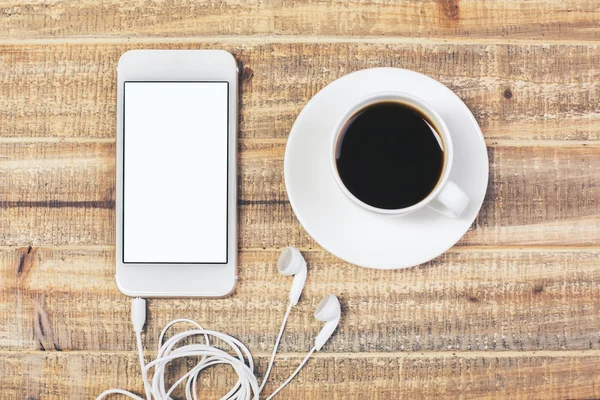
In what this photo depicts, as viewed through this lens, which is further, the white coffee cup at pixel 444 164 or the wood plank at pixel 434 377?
the wood plank at pixel 434 377

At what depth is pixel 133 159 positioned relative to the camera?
2.11 ft

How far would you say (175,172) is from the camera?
643mm

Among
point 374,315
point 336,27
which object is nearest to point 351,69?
point 336,27

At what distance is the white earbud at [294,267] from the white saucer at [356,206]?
0.05m

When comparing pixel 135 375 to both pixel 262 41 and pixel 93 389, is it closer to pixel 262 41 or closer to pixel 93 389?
pixel 93 389

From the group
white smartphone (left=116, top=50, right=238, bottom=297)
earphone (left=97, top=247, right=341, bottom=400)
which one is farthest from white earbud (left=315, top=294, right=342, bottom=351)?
white smartphone (left=116, top=50, right=238, bottom=297)

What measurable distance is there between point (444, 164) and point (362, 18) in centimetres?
23

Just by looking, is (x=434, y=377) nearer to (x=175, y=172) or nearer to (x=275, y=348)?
(x=275, y=348)

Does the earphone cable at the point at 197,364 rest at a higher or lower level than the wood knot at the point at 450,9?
lower

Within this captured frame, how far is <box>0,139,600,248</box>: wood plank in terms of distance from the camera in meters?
0.66

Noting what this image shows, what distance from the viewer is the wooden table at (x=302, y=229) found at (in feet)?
2.15

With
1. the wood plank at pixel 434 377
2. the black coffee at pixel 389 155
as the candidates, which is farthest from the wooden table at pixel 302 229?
the black coffee at pixel 389 155

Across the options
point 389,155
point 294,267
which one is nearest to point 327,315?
point 294,267

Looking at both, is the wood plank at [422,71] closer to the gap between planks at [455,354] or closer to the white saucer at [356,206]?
the white saucer at [356,206]
